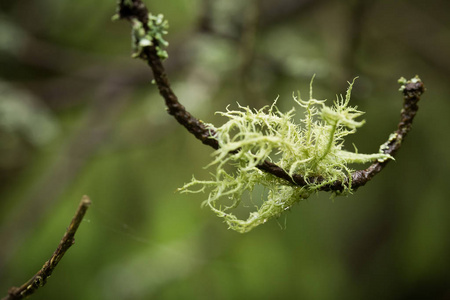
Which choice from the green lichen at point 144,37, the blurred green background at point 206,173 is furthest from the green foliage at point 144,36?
the blurred green background at point 206,173

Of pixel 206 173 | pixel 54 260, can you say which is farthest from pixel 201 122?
pixel 206 173

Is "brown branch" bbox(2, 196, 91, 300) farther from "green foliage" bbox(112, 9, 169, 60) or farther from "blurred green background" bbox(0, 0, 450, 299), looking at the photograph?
"blurred green background" bbox(0, 0, 450, 299)

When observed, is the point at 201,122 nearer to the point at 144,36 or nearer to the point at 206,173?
the point at 144,36

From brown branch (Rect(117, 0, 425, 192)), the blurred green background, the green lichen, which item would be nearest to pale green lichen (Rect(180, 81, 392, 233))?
brown branch (Rect(117, 0, 425, 192))

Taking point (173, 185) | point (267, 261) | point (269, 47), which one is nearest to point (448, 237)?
point (267, 261)

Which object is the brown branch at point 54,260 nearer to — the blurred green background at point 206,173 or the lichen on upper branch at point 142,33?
the lichen on upper branch at point 142,33
